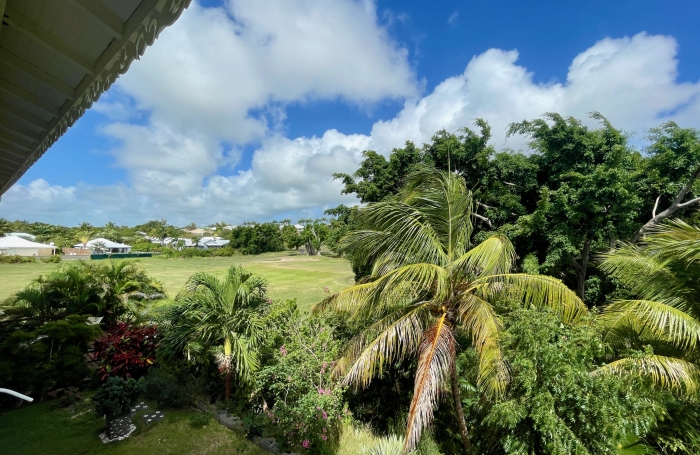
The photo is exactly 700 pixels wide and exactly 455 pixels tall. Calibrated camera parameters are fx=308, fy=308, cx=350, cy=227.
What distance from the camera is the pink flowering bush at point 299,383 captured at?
14.9ft

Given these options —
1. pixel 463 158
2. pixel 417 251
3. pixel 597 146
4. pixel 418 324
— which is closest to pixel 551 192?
pixel 597 146

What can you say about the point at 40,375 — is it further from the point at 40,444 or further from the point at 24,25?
the point at 24,25

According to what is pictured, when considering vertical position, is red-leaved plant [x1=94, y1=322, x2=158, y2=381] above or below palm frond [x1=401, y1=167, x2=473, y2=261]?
below

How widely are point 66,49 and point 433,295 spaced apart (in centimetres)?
467

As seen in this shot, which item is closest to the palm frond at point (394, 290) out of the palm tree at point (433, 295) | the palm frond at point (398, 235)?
the palm tree at point (433, 295)

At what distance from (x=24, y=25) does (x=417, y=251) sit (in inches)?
190

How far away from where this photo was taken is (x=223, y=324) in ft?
18.7

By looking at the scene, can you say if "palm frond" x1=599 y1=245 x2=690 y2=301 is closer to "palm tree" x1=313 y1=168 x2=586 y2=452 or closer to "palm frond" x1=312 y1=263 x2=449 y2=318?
"palm tree" x1=313 y1=168 x2=586 y2=452

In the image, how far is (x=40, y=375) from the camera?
578 centimetres

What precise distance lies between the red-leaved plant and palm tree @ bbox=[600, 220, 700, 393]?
801cm

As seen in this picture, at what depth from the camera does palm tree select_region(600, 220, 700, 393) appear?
384 cm

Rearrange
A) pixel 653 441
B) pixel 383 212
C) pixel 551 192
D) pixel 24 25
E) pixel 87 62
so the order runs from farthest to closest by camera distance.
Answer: pixel 551 192
pixel 383 212
pixel 653 441
pixel 87 62
pixel 24 25

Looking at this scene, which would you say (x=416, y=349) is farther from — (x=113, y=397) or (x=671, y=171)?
(x=671, y=171)

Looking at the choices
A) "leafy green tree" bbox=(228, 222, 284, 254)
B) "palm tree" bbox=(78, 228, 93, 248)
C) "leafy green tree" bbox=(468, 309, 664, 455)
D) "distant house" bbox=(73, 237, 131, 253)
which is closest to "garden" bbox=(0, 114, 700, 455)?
"leafy green tree" bbox=(468, 309, 664, 455)
